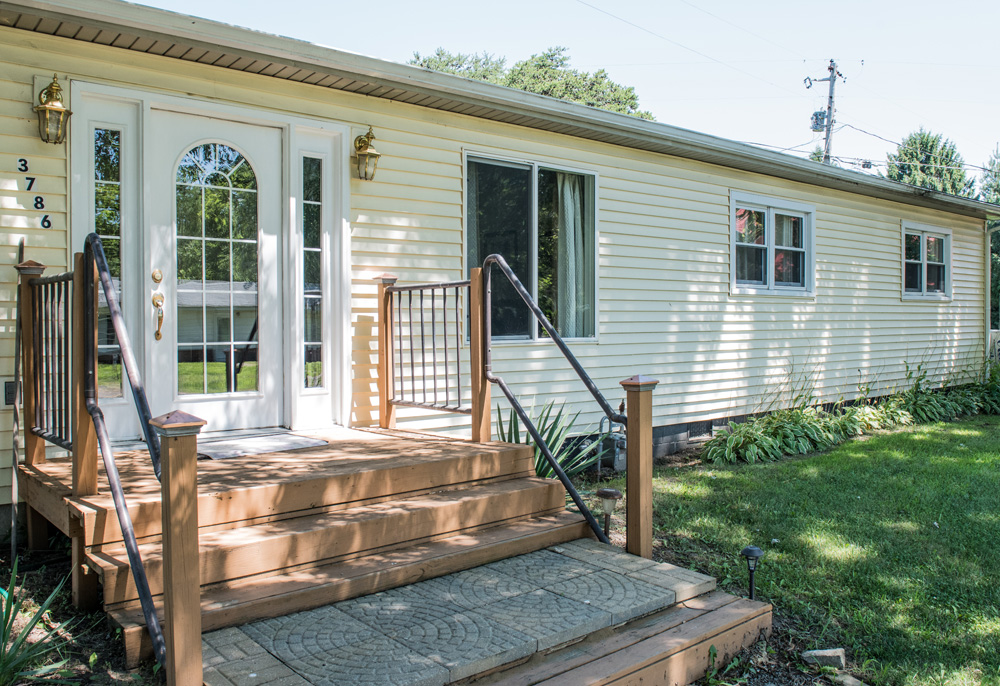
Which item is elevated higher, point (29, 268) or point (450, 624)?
point (29, 268)

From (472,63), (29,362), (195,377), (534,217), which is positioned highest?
(472,63)

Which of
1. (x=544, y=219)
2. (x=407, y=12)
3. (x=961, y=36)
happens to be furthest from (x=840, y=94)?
(x=544, y=219)

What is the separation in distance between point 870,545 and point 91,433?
13.9ft

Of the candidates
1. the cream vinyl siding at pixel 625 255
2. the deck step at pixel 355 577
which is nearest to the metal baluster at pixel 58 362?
the cream vinyl siding at pixel 625 255

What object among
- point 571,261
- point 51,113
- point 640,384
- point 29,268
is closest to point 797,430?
point 571,261

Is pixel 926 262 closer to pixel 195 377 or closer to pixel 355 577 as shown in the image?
pixel 195 377

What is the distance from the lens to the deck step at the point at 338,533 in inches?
108

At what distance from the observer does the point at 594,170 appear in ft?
21.6

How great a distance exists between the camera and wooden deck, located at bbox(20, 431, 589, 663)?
110 inches

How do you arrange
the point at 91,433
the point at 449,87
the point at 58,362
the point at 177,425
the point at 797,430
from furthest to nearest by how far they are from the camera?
the point at 797,430 → the point at 449,87 → the point at 58,362 → the point at 91,433 → the point at 177,425

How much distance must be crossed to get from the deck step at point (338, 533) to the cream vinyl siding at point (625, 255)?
1.66m

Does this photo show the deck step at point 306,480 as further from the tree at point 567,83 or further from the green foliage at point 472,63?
the green foliage at point 472,63

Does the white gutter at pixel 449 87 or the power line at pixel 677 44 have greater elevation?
the power line at pixel 677 44

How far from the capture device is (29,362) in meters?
3.76
